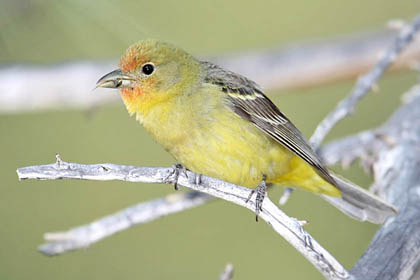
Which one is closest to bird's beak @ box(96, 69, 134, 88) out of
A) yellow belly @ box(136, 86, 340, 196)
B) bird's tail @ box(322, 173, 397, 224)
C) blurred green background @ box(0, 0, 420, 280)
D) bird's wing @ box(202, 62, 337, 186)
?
yellow belly @ box(136, 86, 340, 196)

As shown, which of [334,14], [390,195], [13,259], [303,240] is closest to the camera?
[303,240]

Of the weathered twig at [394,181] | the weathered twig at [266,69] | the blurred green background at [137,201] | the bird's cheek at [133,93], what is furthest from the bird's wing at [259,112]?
the blurred green background at [137,201]

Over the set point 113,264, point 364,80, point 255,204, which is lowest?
point 255,204

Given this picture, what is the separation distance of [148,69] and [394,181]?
1.66 m

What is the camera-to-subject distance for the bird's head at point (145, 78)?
3.75 metres

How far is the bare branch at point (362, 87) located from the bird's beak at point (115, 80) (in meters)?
1.21

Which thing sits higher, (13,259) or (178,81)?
(13,259)

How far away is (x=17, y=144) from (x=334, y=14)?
3855 mm

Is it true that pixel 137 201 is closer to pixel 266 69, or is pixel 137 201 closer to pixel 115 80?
pixel 266 69

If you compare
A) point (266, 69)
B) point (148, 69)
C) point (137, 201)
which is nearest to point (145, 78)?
point (148, 69)

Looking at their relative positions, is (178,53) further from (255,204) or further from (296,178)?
(255,204)

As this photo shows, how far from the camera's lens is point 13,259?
18.0ft

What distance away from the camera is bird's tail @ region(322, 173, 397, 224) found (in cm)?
367

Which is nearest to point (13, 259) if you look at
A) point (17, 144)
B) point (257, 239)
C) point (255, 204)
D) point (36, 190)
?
point (36, 190)
